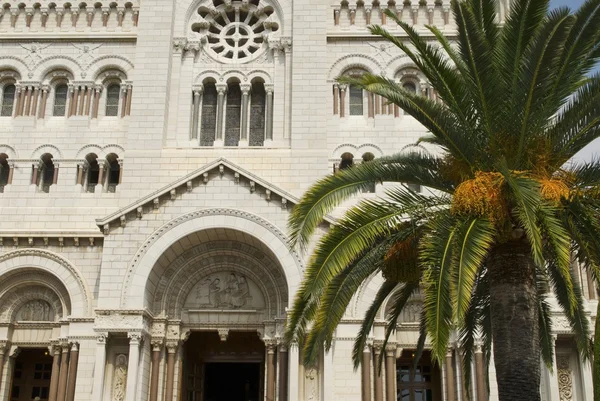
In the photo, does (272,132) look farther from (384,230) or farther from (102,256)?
(384,230)

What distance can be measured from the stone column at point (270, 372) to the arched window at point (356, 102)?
417 inches

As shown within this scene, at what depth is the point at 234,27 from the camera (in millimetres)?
33344

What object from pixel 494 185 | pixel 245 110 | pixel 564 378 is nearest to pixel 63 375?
pixel 245 110

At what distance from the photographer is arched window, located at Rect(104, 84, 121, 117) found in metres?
32.2

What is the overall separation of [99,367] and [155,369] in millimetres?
2170

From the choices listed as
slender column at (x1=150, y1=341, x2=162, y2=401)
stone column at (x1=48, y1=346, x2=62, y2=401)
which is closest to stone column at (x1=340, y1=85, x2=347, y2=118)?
slender column at (x1=150, y1=341, x2=162, y2=401)

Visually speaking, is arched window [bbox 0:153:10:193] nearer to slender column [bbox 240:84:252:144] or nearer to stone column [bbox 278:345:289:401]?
slender column [bbox 240:84:252:144]

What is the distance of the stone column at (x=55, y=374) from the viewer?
2782 cm

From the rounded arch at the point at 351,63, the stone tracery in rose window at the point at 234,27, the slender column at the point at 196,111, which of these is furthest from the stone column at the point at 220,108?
the rounded arch at the point at 351,63

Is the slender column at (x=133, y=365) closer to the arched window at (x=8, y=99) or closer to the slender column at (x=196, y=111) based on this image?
the slender column at (x=196, y=111)

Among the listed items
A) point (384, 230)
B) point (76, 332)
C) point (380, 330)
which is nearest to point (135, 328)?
point (76, 332)

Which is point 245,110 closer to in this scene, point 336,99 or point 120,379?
point 336,99

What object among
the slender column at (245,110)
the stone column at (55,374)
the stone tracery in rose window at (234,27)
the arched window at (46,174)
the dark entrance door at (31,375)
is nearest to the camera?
the stone column at (55,374)

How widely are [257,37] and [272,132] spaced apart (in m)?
4.58
